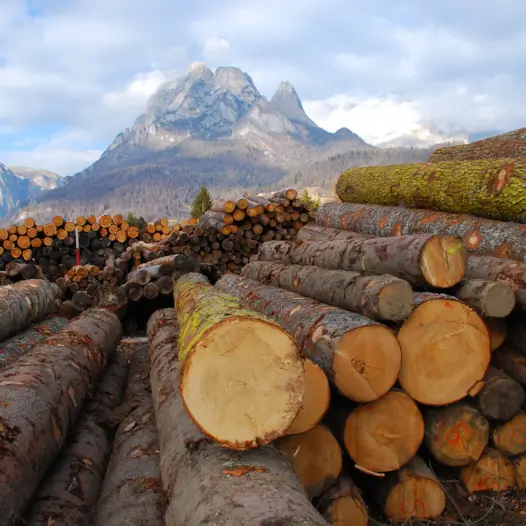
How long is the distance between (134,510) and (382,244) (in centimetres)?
315

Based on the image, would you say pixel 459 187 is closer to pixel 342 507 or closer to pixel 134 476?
pixel 342 507

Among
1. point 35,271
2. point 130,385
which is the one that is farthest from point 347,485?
point 35,271

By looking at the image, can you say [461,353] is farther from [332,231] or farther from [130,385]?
[332,231]

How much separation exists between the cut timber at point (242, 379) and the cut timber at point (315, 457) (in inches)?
26.9

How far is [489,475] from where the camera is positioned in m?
3.78

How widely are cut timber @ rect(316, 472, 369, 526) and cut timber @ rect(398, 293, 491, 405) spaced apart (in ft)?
2.76

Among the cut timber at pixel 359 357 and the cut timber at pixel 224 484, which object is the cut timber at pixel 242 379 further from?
the cut timber at pixel 359 357

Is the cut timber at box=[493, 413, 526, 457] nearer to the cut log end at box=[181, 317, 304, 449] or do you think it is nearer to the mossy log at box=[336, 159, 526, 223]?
the cut log end at box=[181, 317, 304, 449]

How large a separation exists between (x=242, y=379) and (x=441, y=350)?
1.74 meters

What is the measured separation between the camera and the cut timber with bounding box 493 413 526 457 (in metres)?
3.76

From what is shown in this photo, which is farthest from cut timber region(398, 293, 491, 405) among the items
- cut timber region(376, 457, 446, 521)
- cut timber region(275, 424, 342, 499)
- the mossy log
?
the mossy log

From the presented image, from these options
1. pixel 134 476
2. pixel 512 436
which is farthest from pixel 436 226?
pixel 134 476

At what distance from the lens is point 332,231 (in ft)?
28.9

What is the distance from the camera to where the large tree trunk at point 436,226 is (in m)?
4.82
